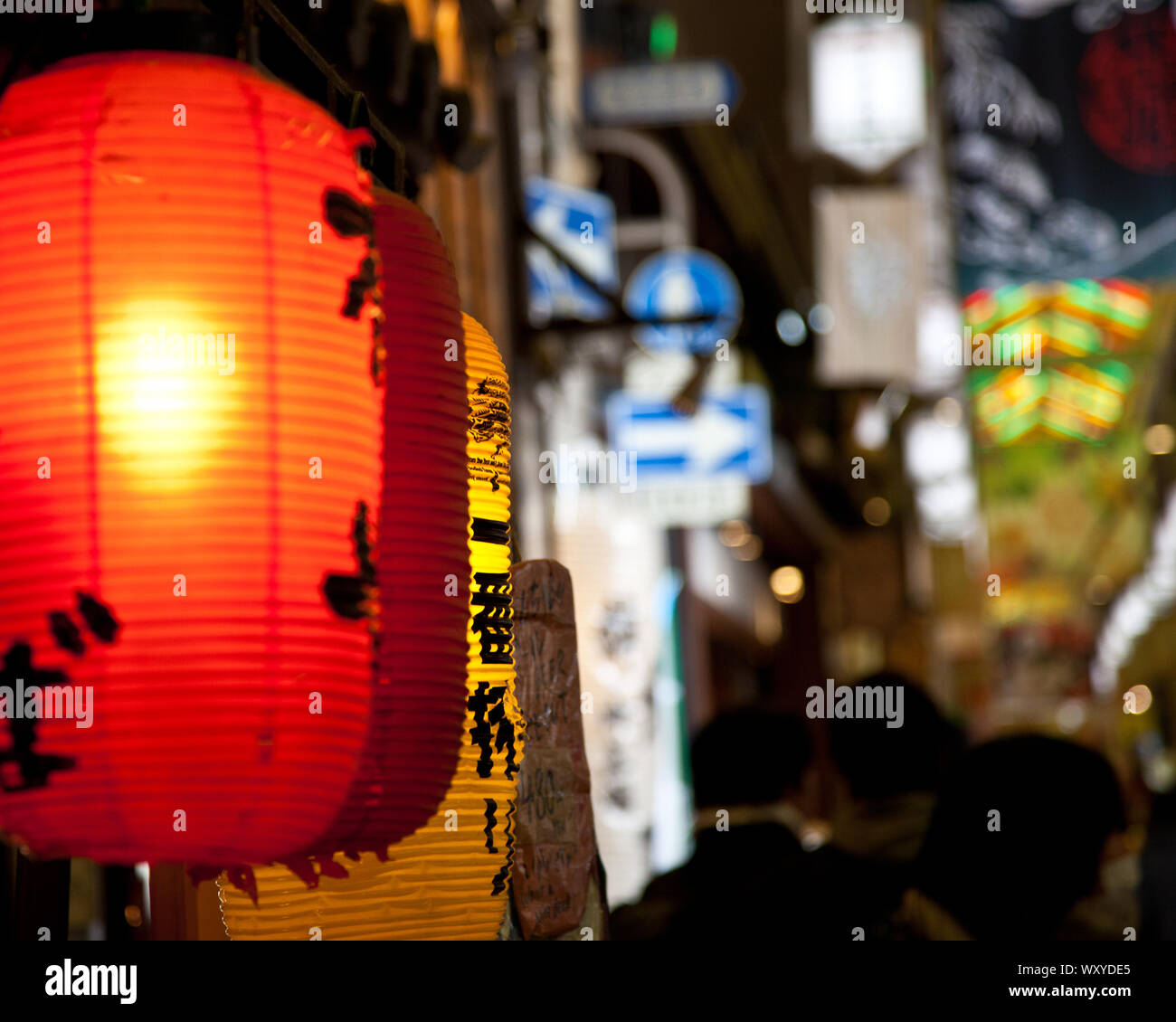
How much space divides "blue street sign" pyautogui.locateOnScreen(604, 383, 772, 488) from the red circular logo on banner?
3645mm

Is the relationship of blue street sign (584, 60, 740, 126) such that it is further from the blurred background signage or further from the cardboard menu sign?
the cardboard menu sign

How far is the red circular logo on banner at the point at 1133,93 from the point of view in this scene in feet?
39.4

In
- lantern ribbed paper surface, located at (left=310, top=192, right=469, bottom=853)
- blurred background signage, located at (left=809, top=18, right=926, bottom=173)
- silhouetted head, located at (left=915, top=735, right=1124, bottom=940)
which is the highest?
blurred background signage, located at (left=809, top=18, right=926, bottom=173)

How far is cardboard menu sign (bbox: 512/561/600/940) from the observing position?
4031 millimetres

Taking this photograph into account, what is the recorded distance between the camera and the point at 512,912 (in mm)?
4016

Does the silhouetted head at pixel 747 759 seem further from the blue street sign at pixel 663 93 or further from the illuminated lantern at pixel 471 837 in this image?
the blue street sign at pixel 663 93

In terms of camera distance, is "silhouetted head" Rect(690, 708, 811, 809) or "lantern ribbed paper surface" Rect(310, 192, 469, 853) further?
"silhouetted head" Rect(690, 708, 811, 809)

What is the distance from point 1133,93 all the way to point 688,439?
4.41 m

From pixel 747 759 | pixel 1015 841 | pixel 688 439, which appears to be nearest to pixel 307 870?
pixel 1015 841

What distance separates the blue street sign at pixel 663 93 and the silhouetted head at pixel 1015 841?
28.1 ft

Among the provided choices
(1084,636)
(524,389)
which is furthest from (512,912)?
(1084,636)

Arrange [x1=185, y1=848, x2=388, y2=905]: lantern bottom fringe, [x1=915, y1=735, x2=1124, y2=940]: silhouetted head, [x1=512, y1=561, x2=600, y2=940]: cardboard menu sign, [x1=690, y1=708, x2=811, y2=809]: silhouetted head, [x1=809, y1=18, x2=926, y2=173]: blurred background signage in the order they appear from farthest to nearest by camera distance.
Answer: [x1=809, y1=18, x2=926, y2=173]: blurred background signage, [x1=690, y1=708, x2=811, y2=809]: silhouetted head, [x1=915, y1=735, x2=1124, y2=940]: silhouetted head, [x1=512, y1=561, x2=600, y2=940]: cardboard menu sign, [x1=185, y1=848, x2=388, y2=905]: lantern bottom fringe

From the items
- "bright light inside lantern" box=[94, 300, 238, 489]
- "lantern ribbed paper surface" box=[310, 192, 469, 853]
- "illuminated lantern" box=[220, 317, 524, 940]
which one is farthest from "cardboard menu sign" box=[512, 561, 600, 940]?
"bright light inside lantern" box=[94, 300, 238, 489]

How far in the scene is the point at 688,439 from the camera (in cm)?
1231
